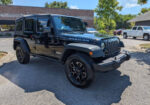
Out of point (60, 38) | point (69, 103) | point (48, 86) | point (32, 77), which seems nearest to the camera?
point (69, 103)

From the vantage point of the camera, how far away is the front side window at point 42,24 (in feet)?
13.6

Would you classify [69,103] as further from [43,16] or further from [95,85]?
[43,16]

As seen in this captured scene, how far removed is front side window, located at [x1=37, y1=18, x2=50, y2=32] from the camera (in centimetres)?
415

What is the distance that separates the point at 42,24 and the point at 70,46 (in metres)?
1.64

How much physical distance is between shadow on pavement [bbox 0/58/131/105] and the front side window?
1646 mm

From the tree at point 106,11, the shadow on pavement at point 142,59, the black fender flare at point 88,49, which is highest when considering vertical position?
the tree at point 106,11

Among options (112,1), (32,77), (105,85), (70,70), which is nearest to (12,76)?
(32,77)

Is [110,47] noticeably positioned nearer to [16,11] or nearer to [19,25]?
[19,25]

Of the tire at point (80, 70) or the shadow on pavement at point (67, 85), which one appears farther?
the tire at point (80, 70)

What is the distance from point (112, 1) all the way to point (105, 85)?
20013mm

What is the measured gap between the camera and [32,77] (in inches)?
166

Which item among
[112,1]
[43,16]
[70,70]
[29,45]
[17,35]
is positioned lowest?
[70,70]

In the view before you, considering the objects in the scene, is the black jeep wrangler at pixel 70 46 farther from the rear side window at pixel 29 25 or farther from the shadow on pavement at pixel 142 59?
the shadow on pavement at pixel 142 59

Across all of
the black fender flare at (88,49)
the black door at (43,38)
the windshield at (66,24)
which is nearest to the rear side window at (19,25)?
the black door at (43,38)
